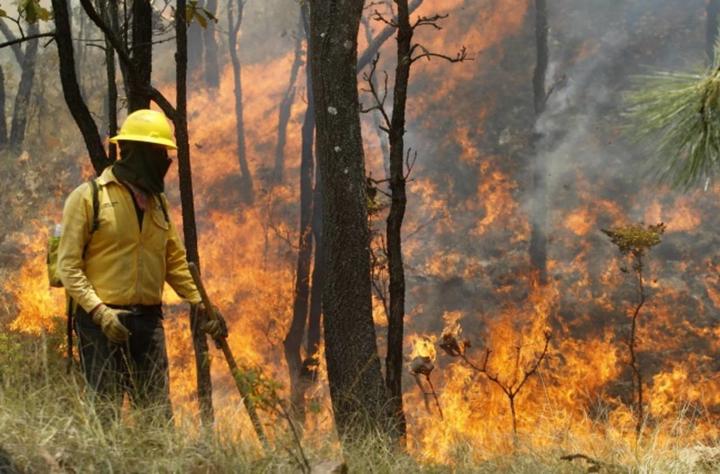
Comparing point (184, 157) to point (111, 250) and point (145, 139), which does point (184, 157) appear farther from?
point (111, 250)

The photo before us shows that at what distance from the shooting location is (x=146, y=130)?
3871mm

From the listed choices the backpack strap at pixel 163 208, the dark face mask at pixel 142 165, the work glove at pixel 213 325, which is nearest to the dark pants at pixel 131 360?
the work glove at pixel 213 325

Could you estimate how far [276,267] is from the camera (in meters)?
17.6

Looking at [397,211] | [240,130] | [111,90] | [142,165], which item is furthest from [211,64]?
[142,165]

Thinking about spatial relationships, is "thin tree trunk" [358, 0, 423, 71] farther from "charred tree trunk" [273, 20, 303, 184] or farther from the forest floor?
the forest floor

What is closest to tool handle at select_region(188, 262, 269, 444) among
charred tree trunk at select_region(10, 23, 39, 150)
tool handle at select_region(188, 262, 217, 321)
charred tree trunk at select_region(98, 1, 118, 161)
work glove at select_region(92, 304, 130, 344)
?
tool handle at select_region(188, 262, 217, 321)

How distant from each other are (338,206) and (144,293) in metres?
1.44

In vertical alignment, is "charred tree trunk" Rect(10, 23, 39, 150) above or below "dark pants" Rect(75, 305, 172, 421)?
above

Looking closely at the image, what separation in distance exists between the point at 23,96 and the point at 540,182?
1324cm

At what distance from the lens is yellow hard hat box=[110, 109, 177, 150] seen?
3.83 meters

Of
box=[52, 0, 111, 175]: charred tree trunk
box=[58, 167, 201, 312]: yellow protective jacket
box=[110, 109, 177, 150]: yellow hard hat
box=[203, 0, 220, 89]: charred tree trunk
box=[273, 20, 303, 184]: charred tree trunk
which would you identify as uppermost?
box=[203, 0, 220, 89]: charred tree trunk

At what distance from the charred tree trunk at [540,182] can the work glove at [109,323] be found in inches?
526

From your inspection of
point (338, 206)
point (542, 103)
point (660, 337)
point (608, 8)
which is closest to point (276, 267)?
point (542, 103)

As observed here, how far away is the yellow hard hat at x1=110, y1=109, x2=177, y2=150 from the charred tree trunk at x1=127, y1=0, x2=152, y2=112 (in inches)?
63.5
